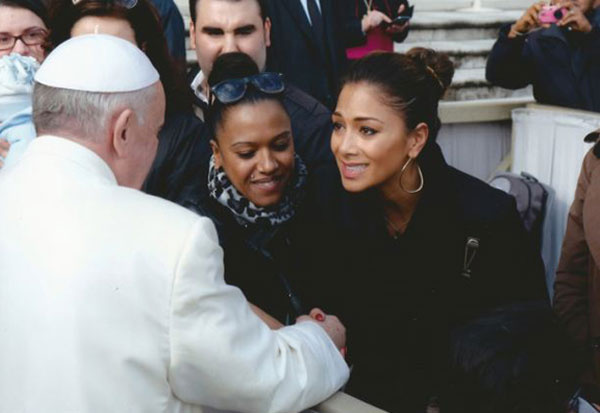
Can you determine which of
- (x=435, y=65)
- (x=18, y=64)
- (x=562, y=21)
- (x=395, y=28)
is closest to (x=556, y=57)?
(x=562, y=21)

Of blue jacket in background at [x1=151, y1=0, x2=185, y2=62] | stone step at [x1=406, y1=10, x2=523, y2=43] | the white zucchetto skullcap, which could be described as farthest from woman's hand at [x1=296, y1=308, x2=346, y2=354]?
stone step at [x1=406, y1=10, x2=523, y2=43]

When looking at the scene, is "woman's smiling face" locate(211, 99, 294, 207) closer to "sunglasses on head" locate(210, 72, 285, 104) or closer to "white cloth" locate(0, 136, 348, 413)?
"sunglasses on head" locate(210, 72, 285, 104)

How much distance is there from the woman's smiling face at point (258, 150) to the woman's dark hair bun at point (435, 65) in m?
0.56

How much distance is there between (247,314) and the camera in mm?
1761

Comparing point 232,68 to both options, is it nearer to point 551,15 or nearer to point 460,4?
point 551,15

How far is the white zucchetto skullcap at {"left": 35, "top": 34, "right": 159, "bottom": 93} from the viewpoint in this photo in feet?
6.01

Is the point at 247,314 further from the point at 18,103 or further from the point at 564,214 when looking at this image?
the point at 564,214

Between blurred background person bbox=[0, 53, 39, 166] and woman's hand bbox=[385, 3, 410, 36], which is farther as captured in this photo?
woman's hand bbox=[385, 3, 410, 36]

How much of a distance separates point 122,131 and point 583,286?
6.82ft

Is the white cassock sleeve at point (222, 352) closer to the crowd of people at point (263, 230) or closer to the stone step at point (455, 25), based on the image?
the crowd of people at point (263, 230)

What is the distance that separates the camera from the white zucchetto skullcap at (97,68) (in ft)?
6.01

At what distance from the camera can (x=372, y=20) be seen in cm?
471

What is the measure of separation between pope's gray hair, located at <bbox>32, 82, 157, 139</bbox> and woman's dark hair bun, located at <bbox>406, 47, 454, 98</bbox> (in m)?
1.39

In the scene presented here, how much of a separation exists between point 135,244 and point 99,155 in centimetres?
30
